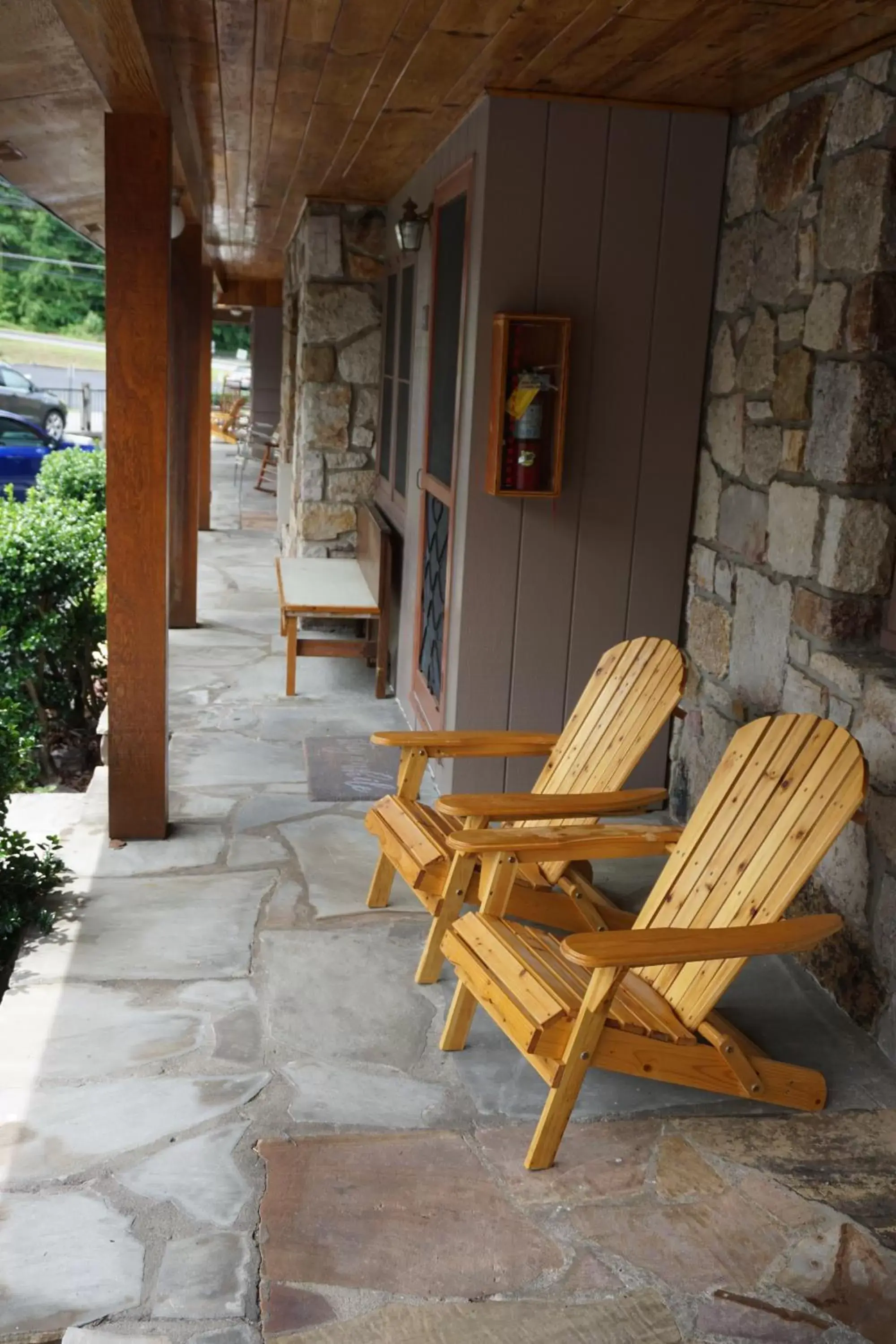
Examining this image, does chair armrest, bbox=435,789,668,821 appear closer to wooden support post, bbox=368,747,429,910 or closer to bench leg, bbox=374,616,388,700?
wooden support post, bbox=368,747,429,910

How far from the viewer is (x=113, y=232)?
339 cm

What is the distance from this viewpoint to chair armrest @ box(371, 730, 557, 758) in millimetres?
3324

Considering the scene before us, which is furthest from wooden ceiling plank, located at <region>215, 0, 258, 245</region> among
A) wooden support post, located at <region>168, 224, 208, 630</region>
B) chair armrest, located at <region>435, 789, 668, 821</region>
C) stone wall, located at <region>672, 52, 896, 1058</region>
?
chair armrest, located at <region>435, 789, 668, 821</region>

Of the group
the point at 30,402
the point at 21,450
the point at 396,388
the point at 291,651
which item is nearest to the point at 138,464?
the point at 291,651

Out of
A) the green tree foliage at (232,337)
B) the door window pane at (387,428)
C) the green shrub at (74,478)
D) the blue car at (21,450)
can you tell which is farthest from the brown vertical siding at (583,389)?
the green tree foliage at (232,337)

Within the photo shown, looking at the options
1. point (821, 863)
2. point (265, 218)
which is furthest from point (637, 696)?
point (265, 218)

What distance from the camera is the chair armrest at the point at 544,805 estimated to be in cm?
293

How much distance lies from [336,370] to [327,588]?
4.86ft

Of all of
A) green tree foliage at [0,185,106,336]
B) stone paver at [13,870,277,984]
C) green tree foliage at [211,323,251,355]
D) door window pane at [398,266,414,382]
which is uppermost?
green tree foliage at [0,185,106,336]

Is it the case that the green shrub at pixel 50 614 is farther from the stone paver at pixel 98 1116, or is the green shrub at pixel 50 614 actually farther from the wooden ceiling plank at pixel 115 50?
the stone paver at pixel 98 1116

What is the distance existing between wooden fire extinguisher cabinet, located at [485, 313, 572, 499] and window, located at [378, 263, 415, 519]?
62.6 inches

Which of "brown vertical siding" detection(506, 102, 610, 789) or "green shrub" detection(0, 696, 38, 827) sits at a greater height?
"brown vertical siding" detection(506, 102, 610, 789)

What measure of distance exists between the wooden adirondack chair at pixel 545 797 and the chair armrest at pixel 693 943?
65 centimetres

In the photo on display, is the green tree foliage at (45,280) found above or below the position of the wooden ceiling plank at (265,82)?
above
